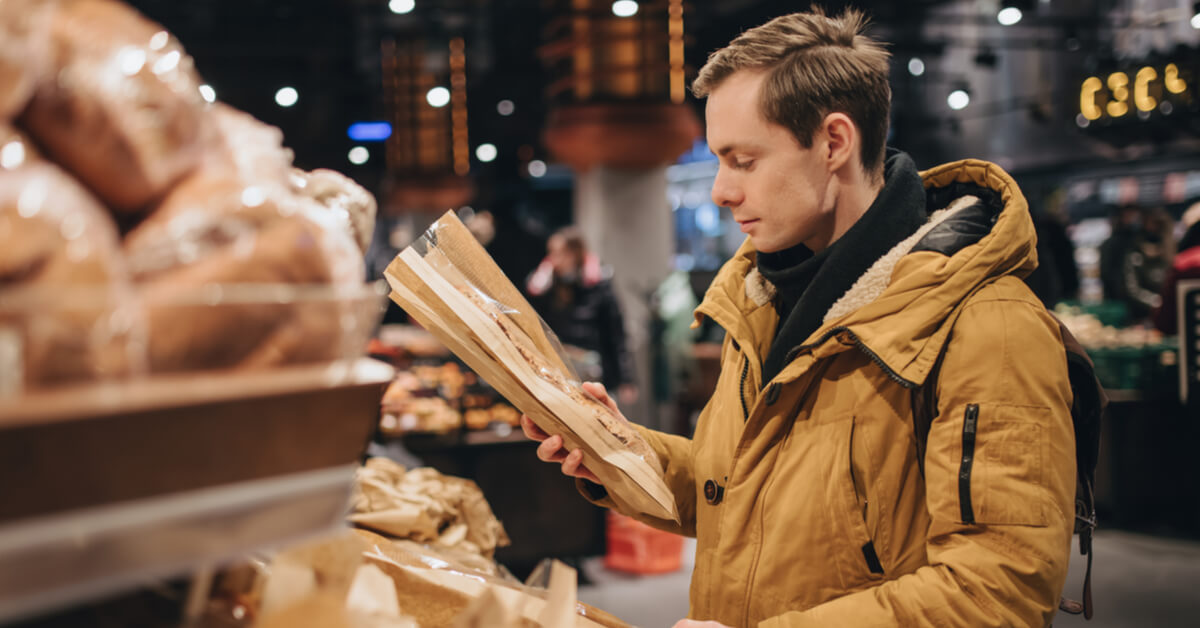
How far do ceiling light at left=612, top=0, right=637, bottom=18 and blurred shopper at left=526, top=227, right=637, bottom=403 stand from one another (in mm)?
1711

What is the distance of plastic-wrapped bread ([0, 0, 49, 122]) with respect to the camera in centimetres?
51

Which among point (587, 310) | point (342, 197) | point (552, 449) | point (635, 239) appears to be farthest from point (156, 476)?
point (635, 239)

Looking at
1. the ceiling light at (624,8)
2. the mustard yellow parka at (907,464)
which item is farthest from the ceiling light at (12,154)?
the ceiling light at (624,8)

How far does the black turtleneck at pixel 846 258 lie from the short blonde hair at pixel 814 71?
8 cm

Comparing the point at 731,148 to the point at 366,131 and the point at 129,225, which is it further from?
the point at 366,131

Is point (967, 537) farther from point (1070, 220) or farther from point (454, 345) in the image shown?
point (1070, 220)

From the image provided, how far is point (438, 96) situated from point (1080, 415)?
9.60m

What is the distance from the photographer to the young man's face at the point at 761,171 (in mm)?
1428

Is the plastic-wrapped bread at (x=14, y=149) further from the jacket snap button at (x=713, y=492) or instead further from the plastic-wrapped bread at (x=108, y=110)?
the jacket snap button at (x=713, y=492)

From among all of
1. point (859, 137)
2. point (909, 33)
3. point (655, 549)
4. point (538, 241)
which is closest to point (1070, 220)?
point (909, 33)

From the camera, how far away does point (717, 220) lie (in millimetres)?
23109

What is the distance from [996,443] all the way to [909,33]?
590 inches

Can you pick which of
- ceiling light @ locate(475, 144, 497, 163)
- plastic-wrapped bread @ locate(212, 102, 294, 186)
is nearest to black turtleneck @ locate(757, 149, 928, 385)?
plastic-wrapped bread @ locate(212, 102, 294, 186)

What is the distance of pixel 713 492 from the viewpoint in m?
1.55
